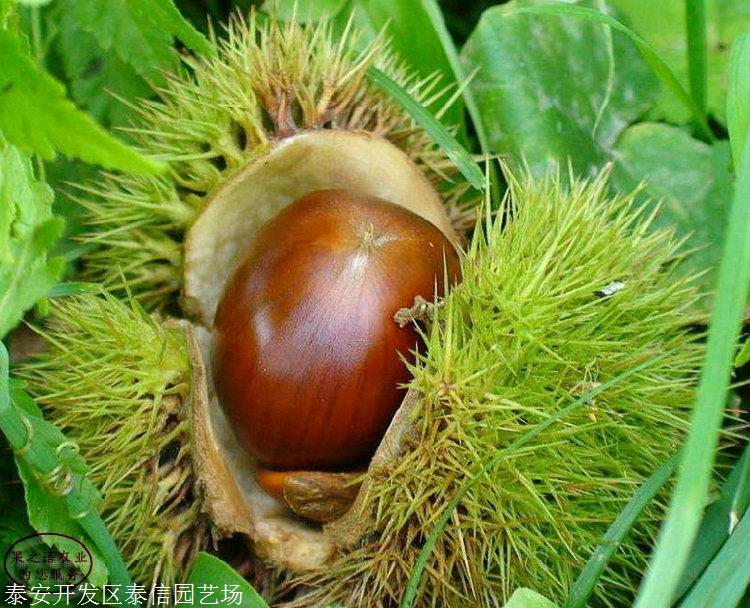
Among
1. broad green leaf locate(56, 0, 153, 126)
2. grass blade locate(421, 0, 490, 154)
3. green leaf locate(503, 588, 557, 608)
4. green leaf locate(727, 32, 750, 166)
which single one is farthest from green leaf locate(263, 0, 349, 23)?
green leaf locate(503, 588, 557, 608)

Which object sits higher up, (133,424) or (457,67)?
(457,67)

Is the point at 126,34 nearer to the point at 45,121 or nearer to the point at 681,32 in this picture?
the point at 45,121

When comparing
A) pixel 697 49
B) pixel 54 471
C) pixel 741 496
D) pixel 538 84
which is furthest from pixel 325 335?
pixel 697 49

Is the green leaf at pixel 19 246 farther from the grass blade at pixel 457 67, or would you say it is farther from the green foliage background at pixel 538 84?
the grass blade at pixel 457 67

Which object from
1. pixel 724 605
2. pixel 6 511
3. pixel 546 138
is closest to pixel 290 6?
pixel 546 138

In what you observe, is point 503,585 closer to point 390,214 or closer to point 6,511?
point 390,214
